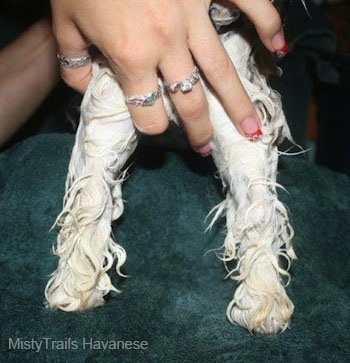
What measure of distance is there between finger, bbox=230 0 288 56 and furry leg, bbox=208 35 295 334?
0.06 meters

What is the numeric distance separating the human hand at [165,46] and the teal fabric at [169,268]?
0.21 meters

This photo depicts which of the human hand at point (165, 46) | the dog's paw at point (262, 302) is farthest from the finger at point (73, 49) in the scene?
the dog's paw at point (262, 302)

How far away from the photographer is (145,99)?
82cm

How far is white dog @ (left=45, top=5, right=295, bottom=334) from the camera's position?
0.87 meters

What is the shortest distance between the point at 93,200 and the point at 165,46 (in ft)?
0.72

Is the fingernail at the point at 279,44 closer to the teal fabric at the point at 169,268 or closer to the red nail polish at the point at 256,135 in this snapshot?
the red nail polish at the point at 256,135

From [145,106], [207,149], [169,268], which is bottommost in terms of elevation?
[169,268]

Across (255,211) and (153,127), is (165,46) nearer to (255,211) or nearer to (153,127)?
(153,127)

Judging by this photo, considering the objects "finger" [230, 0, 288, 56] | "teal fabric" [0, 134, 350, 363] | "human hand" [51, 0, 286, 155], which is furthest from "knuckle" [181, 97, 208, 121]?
"teal fabric" [0, 134, 350, 363]

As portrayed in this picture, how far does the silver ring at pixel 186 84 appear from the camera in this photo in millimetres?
812

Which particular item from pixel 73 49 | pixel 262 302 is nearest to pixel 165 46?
pixel 73 49

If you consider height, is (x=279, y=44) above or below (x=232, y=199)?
above

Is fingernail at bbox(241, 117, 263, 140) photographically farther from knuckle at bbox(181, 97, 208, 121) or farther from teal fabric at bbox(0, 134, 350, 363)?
teal fabric at bbox(0, 134, 350, 363)

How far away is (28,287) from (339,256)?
46 centimetres
